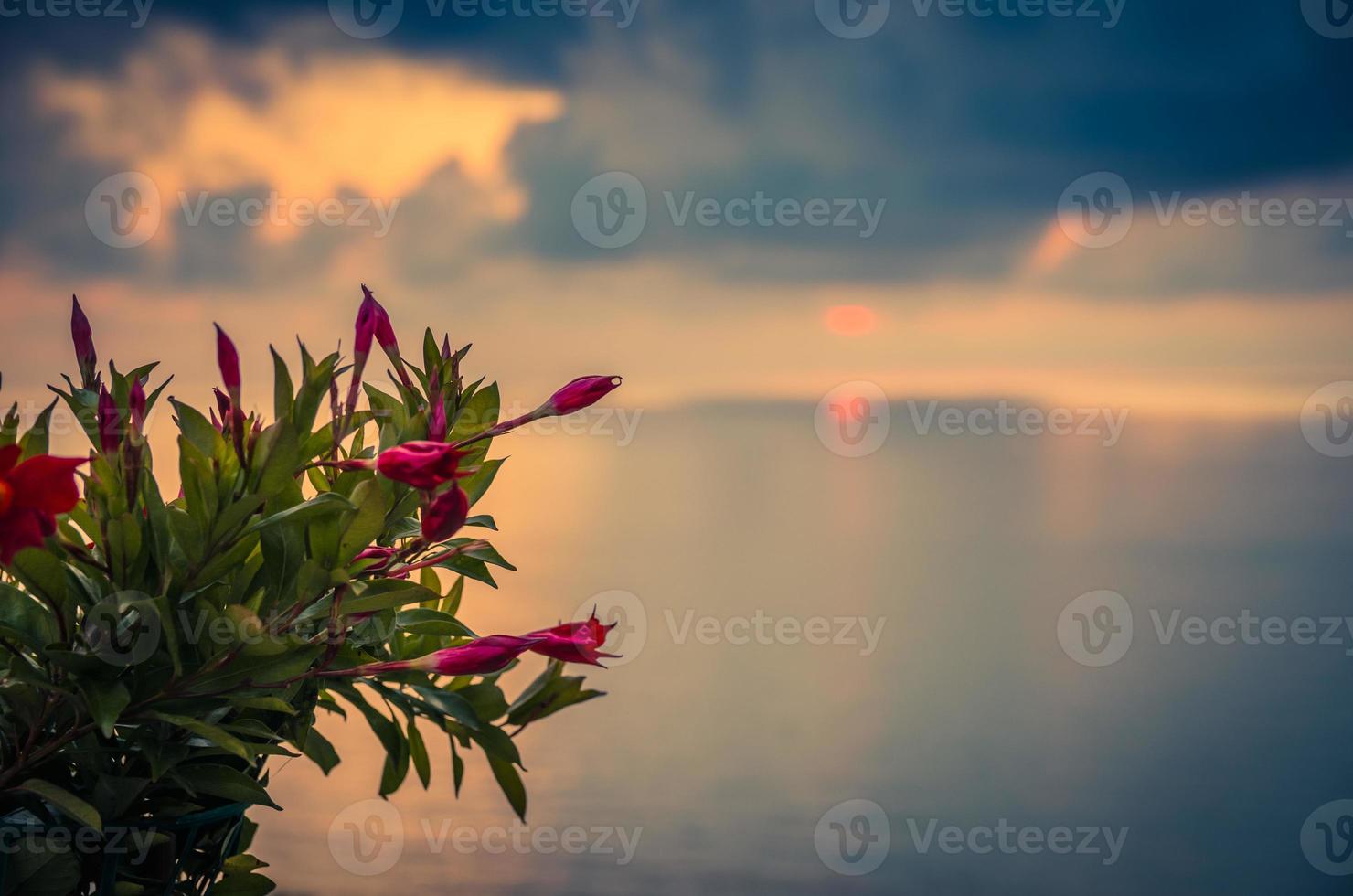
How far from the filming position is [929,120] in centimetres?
264

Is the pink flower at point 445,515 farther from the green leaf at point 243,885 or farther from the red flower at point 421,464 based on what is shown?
the green leaf at point 243,885

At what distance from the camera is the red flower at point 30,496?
0.40 m

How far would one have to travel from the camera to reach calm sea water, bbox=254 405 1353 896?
179cm

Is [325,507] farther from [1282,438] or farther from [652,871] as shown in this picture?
[1282,438]

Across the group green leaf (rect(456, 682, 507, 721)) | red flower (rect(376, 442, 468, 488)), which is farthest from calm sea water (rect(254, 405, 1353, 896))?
red flower (rect(376, 442, 468, 488))

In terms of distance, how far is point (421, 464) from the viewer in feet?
1.49

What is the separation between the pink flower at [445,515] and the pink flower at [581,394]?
11cm

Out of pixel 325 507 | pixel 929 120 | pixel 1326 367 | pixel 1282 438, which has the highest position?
pixel 929 120

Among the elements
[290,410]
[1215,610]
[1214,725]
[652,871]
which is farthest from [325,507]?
[1215,610]

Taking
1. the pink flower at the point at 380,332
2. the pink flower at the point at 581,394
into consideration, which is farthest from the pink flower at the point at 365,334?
the pink flower at the point at 581,394

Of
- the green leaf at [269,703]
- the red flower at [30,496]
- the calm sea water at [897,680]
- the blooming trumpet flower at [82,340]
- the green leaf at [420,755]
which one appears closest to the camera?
the red flower at [30,496]

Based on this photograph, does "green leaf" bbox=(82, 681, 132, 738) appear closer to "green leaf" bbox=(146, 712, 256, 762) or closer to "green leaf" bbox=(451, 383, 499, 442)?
"green leaf" bbox=(146, 712, 256, 762)

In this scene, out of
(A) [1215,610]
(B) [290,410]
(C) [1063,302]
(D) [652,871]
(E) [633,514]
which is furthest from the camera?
(C) [1063,302]

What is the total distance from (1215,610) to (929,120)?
1.38 meters
